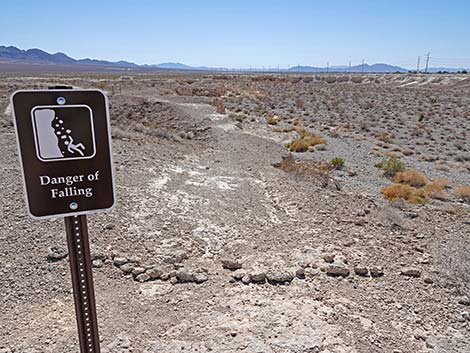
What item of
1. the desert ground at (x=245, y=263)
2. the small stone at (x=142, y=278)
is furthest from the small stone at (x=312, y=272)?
the small stone at (x=142, y=278)

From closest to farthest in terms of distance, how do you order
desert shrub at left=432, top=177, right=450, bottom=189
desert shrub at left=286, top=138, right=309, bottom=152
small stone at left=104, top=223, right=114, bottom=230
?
small stone at left=104, top=223, right=114, bottom=230, desert shrub at left=432, top=177, right=450, bottom=189, desert shrub at left=286, top=138, right=309, bottom=152

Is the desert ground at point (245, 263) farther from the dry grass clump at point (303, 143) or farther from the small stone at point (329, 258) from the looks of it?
the dry grass clump at point (303, 143)

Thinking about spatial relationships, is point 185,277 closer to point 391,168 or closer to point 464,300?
point 464,300

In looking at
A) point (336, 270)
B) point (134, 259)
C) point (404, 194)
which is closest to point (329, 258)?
point (336, 270)

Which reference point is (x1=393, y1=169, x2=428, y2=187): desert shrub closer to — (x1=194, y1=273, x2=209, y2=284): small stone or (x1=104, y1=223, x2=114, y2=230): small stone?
(x1=194, y1=273, x2=209, y2=284): small stone

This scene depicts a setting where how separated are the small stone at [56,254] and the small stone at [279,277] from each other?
293 centimetres

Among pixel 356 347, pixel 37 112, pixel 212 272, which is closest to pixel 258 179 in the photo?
pixel 212 272

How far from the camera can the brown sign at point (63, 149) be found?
7.34 ft

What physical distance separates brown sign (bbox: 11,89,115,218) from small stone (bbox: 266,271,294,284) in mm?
3520

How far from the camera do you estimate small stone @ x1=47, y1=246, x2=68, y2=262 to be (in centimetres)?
565

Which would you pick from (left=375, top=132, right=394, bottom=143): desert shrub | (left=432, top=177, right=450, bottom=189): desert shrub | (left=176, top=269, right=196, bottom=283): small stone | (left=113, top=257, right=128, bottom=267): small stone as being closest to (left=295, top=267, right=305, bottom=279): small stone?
(left=176, top=269, right=196, bottom=283): small stone

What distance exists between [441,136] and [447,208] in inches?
545

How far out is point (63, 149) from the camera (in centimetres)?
233

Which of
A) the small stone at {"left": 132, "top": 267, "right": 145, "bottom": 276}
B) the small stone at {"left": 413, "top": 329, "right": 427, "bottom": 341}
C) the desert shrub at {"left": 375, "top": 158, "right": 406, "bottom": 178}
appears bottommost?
the desert shrub at {"left": 375, "top": 158, "right": 406, "bottom": 178}
